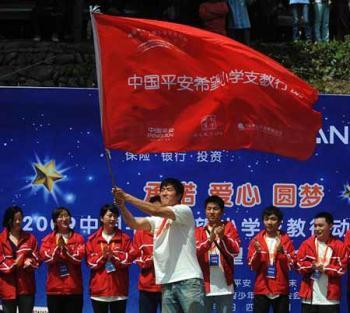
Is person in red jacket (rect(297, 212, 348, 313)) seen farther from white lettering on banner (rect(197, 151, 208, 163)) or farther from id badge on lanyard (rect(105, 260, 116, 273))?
id badge on lanyard (rect(105, 260, 116, 273))

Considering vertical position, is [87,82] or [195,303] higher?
[87,82]

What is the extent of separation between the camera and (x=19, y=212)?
9688 mm

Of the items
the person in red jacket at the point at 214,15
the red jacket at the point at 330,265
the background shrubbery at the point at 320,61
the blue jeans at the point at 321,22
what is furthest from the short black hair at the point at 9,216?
the blue jeans at the point at 321,22

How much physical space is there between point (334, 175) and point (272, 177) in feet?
2.16

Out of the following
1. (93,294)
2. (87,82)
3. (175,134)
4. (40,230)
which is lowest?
(93,294)

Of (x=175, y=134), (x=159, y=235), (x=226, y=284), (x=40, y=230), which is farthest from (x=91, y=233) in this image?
(x=175, y=134)

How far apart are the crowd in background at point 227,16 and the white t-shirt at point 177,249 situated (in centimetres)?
647

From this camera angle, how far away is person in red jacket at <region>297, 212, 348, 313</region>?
31.2ft

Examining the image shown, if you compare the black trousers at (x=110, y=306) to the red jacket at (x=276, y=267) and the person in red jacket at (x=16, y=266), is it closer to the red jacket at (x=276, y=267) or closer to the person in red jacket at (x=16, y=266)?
the person in red jacket at (x=16, y=266)

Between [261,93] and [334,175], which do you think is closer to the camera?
[261,93]

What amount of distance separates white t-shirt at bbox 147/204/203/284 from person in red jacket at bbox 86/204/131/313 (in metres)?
1.80

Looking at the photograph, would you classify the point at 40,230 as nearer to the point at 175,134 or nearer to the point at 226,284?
the point at 226,284

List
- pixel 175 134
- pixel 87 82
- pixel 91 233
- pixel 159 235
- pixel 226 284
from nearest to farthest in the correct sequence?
pixel 175 134, pixel 159 235, pixel 226 284, pixel 91 233, pixel 87 82

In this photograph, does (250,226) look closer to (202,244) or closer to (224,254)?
(224,254)
